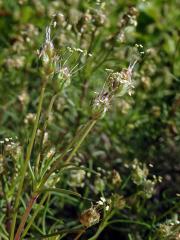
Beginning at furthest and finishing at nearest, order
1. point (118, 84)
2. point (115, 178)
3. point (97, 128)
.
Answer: point (97, 128) → point (115, 178) → point (118, 84)

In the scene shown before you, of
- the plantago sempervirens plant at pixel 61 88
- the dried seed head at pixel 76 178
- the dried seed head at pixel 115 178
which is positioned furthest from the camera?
the dried seed head at pixel 76 178

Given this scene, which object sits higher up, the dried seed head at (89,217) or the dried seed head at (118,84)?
the dried seed head at (118,84)

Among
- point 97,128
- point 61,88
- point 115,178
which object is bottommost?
point 97,128

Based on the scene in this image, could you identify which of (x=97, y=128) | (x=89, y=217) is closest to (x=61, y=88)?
(x=89, y=217)

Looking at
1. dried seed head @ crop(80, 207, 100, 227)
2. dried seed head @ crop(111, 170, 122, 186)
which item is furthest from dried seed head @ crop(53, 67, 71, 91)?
dried seed head @ crop(111, 170, 122, 186)

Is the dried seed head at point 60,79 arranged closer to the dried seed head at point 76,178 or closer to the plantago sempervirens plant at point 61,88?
the plantago sempervirens plant at point 61,88

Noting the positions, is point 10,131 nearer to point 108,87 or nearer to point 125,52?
point 125,52

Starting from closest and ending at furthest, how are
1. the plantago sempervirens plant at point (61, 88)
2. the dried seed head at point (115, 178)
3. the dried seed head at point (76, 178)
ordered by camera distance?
the plantago sempervirens plant at point (61, 88) < the dried seed head at point (115, 178) < the dried seed head at point (76, 178)

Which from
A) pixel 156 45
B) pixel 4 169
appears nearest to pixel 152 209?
pixel 4 169

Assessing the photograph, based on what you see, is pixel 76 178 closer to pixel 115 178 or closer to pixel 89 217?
pixel 115 178

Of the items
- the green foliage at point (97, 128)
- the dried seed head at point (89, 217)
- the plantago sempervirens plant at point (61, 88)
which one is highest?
the plantago sempervirens plant at point (61, 88)

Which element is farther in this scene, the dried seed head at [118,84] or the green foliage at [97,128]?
the green foliage at [97,128]

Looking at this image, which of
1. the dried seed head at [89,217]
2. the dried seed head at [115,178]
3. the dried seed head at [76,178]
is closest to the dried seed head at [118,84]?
the dried seed head at [89,217]
